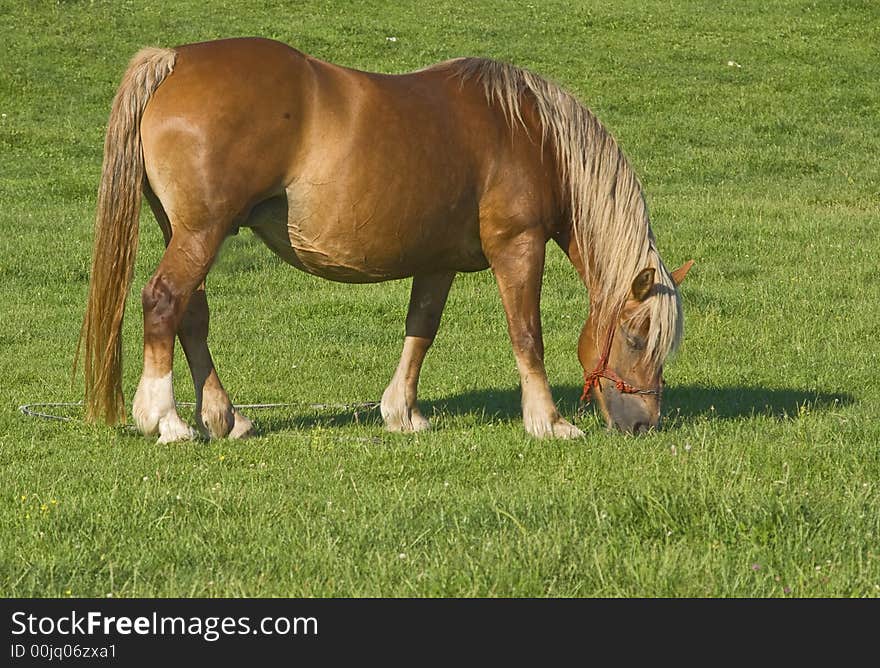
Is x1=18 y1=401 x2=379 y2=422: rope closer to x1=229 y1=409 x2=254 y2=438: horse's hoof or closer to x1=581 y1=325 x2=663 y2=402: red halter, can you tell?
x1=229 y1=409 x2=254 y2=438: horse's hoof

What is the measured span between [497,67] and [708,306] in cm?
542

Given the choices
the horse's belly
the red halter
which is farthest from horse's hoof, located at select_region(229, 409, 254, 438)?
the red halter

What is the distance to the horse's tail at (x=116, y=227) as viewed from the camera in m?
7.13

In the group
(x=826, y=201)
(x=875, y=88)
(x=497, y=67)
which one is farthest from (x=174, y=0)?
(x=497, y=67)

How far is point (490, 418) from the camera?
849cm

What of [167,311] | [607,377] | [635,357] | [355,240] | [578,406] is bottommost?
[578,406]

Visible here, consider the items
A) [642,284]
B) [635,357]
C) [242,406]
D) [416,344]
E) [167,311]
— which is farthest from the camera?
[242,406]

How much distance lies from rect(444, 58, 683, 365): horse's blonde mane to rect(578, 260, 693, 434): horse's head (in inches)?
0.8

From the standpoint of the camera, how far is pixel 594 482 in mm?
6113

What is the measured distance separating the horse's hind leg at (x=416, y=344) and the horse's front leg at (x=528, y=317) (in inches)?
24.7

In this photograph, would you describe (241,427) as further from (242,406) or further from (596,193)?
(596,193)

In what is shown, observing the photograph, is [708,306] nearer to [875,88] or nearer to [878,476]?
[878,476]

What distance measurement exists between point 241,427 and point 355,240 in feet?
4.52

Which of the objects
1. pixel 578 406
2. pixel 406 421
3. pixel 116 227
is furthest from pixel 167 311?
pixel 578 406
